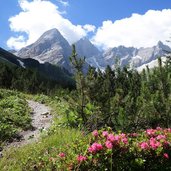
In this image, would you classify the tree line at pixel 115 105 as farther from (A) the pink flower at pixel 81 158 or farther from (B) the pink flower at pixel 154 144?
(A) the pink flower at pixel 81 158

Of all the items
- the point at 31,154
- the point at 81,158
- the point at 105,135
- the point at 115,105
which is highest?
the point at 115,105

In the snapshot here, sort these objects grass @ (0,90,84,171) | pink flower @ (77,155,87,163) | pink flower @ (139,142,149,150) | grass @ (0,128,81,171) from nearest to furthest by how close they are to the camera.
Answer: pink flower @ (77,155,87,163)
pink flower @ (139,142,149,150)
grass @ (0,90,84,171)
grass @ (0,128,81,171)

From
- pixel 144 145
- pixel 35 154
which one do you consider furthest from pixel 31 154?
pixel 144 145

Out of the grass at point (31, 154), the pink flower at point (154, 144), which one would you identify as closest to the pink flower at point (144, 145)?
the pink flower at point (154, 144)

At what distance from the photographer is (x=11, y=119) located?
18.0m

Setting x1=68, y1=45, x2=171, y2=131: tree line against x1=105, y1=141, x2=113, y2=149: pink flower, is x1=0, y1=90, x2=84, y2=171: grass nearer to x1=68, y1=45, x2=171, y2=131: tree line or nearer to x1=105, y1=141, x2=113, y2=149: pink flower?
x1=105, y1=141, x2=113, y2=149: pink flower

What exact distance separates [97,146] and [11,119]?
10.8 m

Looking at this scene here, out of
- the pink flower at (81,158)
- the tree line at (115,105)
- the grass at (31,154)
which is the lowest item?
the grass at (31,154)

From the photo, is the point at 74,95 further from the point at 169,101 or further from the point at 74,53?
the point at 169,101

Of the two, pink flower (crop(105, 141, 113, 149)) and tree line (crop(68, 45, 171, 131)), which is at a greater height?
tree line (crop(68, 45, 171, 131))

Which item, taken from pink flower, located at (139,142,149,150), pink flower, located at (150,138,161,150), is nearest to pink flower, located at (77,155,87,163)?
pink flower, located at (139,142,149,150)

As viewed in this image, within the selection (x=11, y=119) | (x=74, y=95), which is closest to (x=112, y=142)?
(x=74, y=95)

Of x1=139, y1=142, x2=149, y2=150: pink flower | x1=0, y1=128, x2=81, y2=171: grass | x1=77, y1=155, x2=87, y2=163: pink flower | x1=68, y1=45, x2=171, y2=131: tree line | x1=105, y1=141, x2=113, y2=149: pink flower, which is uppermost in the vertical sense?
x1=68, y1=45, x2=171, y2=131: tree line

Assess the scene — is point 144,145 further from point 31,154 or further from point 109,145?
point 31,154
